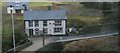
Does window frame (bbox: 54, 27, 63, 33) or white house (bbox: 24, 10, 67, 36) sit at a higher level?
white house (bbox: 24, 10, 67, 36)

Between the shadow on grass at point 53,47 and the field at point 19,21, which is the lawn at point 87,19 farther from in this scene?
the shadow on grass at point 53,47

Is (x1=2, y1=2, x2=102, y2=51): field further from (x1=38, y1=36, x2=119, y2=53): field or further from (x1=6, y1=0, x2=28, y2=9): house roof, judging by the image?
(x1=38, y1=36, x2=119, y2=53): field

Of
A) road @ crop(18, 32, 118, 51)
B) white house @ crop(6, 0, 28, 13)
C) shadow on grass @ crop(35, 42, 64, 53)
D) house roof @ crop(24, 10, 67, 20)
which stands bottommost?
shadow on grass @ crop(35, 42, 64, 53)

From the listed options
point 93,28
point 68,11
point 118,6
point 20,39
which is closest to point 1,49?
point 20,39

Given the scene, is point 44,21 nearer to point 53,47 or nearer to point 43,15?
point 43,15

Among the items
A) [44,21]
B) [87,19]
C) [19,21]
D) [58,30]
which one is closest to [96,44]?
[87,19]

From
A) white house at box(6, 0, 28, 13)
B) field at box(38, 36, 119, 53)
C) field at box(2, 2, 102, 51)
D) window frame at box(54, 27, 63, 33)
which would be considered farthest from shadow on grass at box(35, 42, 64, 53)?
white house at box(6, 0, 28, 13)

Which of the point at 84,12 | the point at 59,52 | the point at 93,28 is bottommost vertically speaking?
the point at 59,52

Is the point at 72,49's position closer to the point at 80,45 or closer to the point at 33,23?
the point at 80,45
